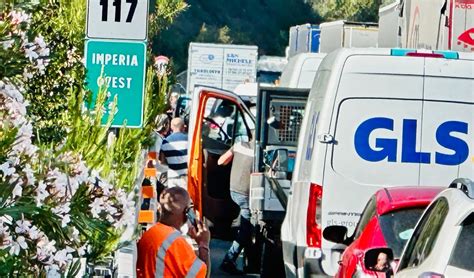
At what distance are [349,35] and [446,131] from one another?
15.5 metres

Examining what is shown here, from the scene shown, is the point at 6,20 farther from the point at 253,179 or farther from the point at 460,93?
the point at 253,179

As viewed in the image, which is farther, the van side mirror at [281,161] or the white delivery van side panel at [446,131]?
the van side mirror at [281,161]

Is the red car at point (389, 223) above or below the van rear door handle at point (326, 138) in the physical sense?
below

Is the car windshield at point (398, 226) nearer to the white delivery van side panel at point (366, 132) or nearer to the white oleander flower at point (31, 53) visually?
the white delivery van side panel at point (366, 132)

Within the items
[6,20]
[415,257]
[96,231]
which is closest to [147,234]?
[415,257]

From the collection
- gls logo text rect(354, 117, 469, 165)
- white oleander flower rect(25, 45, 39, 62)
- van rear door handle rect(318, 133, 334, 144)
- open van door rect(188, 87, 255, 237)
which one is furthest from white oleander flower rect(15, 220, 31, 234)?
open van door rect(188, 87, 255, 237)

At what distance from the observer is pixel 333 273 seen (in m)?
11.5

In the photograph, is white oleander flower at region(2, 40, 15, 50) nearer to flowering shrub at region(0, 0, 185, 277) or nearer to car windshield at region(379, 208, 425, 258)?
flowering shrub at region(0, 0, 185, 277)

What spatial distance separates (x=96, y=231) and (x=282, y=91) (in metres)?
10.4

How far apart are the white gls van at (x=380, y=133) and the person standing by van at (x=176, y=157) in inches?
290

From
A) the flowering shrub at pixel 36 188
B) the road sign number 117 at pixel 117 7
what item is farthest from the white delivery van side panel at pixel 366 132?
the flowering shrub at pixel 36 188

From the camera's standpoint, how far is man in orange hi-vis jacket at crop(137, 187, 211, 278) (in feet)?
28.4

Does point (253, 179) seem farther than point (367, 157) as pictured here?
Yes

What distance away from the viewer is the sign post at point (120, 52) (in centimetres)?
1105
